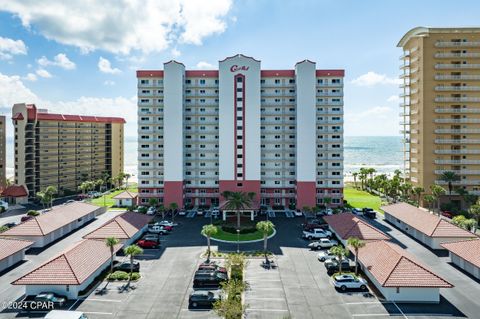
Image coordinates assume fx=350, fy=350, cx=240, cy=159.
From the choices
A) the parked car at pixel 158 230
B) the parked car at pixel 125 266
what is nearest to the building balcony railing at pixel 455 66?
the parked car at pixel 158 230

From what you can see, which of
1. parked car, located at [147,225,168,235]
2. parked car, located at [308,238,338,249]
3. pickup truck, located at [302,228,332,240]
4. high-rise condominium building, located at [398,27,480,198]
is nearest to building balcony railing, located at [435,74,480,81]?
high-rise condominium building, located at [398,27,480,198]

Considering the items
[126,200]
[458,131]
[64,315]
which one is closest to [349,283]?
[64,315]

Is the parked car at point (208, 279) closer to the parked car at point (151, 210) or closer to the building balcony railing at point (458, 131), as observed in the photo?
the parked car at point (151, 210)

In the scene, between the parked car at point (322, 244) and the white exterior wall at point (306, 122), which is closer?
the parked car at point (322, 244)

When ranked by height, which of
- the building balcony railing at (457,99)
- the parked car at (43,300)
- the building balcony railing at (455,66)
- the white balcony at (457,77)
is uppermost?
the building balcony railing at (455,66)

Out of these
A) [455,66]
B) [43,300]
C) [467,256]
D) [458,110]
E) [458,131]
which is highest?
[455,66]

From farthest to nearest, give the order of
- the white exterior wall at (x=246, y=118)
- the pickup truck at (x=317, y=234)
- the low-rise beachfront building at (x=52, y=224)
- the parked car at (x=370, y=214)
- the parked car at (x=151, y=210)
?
the white exterior wall at (x=246, y=118), the parked car at (x=151, y=210), the parked car at (x=370, y=214), the pickup truck at (x=317, y=234), the low-rise beachfront building at (x=52, y=224)

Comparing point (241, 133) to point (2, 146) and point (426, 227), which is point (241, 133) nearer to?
point (426, 227)

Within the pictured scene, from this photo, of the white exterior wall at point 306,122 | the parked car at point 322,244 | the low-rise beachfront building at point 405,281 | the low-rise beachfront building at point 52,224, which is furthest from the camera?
the white exterior wall at point 306,122
